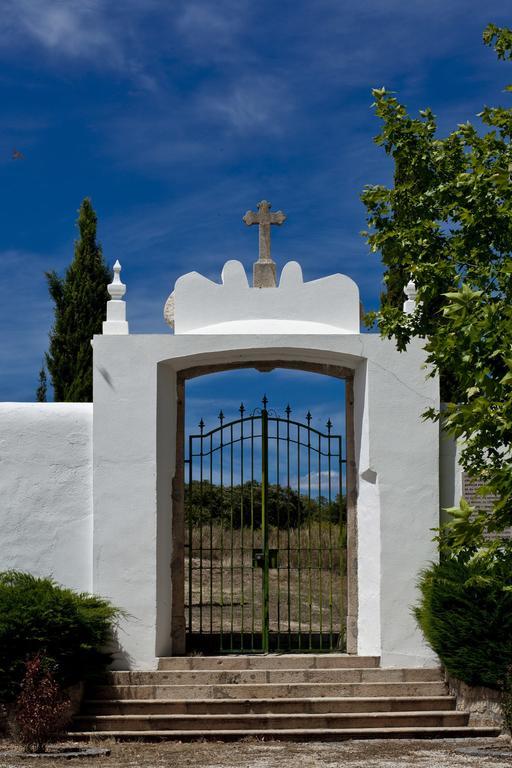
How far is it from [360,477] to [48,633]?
3753mm

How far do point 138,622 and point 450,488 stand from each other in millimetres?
3671

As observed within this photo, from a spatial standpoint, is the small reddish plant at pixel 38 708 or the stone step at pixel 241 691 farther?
the stone step at pixel 241 691

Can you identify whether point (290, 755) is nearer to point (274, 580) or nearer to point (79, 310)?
point (274, 580)

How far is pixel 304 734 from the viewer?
1012 centimetres

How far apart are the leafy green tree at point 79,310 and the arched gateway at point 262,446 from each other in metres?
7.55

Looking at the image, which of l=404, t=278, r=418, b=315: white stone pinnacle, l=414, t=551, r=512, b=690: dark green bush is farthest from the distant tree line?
l=404, t=278, r=418, b=315: white stone pinnacle

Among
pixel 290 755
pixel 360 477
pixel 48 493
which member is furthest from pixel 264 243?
pixel 290 755

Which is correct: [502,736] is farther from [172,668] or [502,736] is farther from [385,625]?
[172,668]

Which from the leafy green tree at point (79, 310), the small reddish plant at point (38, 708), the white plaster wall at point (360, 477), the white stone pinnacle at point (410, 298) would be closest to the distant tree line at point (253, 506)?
the white plaster wall at point (360, 477)

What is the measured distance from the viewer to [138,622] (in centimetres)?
1112

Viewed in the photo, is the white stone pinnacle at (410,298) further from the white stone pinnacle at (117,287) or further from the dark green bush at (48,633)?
the dark green bush at (48,633)

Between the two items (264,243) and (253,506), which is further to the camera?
(253,506)

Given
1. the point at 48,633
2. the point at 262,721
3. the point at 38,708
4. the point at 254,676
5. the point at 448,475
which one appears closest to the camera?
the point at 38,708

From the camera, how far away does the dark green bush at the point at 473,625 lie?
10203 millimetres
